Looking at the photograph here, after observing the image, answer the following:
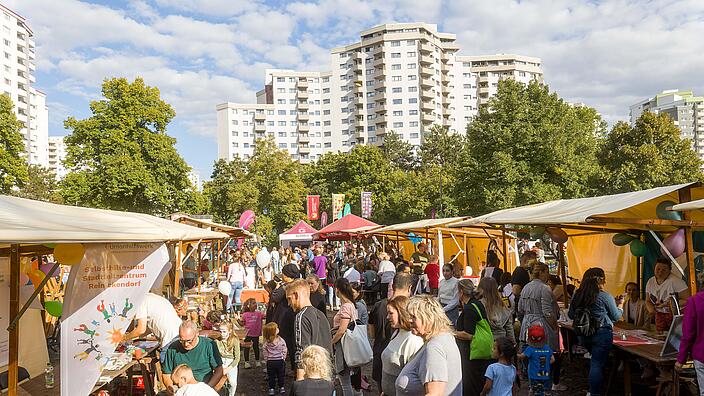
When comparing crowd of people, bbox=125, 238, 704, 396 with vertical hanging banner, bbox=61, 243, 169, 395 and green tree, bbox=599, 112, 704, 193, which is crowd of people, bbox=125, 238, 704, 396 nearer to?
vertical hanging banner, bbox=61, 243, 169, 395

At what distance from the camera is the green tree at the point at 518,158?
1277 inches

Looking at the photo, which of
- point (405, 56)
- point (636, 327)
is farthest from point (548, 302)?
point (405, 56)

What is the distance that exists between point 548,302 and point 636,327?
70.0 inches

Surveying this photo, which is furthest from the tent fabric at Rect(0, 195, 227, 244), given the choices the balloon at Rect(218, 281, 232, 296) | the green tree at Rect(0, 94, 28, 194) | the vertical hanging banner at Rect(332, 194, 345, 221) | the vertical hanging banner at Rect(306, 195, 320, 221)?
the vertical hanging banner at Rect(306, 195, 320, 221)

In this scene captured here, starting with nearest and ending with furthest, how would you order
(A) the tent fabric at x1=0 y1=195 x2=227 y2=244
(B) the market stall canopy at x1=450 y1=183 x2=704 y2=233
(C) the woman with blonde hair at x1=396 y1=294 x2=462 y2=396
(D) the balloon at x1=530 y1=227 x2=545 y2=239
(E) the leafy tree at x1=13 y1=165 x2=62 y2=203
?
(A) the tent fabric at x1=0 y1=195 x2=227 y2=244 < (C) the woman with blonde hair at x1=396 y1=294 x2=462 y2=396 < (B) the market stall canopy at x1=450 y1=183 x2=704 y2=233 < (D) the balloon at x1=530 y1=227 x2=545 y2=239 < (E) the leafy tree at x1=13 y1=165 x2=62 y2=203

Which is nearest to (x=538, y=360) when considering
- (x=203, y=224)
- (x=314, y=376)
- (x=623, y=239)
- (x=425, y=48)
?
(x=314, y=376)

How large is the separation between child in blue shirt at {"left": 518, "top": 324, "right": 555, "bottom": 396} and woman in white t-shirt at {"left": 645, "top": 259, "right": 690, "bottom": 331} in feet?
5.93

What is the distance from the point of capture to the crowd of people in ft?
12.8

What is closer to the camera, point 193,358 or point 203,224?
point 193,358

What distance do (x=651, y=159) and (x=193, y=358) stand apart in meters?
30.1

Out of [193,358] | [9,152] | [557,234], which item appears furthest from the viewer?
[9,152]

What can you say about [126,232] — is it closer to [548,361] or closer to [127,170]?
[548,361]

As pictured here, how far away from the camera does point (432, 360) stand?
3.62 m

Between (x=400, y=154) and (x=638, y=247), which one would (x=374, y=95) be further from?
(x=638, y=247)
